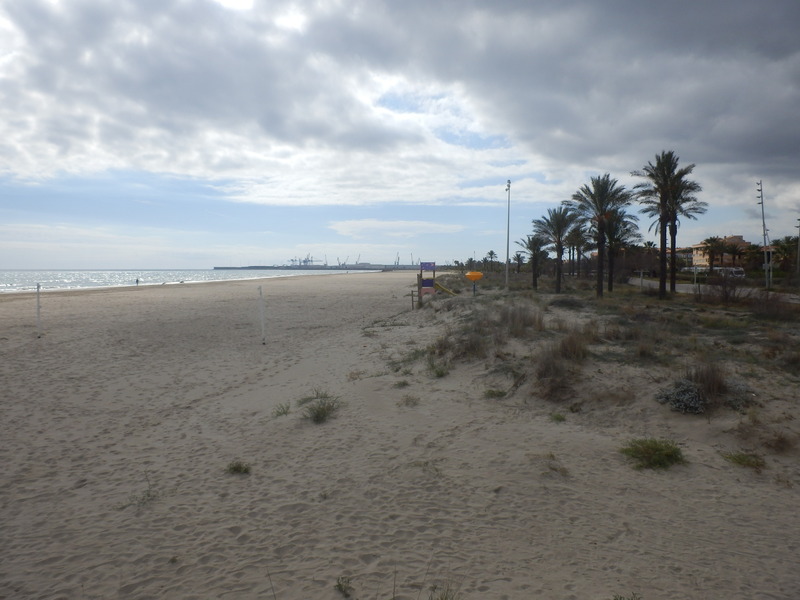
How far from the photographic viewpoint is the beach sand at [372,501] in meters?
3.91

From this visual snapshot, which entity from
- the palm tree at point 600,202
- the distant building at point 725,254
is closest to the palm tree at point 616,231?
the palm tree at point 600,202

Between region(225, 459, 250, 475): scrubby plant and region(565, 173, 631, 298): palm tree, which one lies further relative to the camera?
region(565, 173, 631, 298): palm tree

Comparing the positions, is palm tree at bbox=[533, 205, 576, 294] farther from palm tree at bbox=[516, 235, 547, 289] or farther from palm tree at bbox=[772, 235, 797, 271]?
palm tree at bbox=[772, 235, 797, 271]

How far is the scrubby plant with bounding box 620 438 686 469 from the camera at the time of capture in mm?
5754

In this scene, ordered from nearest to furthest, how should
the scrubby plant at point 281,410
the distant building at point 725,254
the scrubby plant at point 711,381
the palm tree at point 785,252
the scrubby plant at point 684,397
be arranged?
the scrubby plant at point 684,397 → the scrubby plant at point 711,381 → the scrubby plant at point 281,410 → the palm tree at point 785,252 → the distant building at point 725,254

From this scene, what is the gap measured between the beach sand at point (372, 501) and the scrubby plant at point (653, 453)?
5.7 inches

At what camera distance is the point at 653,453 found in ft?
19.4

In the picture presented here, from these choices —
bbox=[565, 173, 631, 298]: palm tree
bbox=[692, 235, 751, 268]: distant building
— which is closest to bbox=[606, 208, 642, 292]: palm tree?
bbox=[565, 173, 631, 298]: palm tree

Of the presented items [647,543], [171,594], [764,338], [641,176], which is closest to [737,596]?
[647,543]

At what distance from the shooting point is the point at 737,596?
143 inches

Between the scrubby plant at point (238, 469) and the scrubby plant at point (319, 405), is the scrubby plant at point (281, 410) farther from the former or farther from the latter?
the scrubby plant at point (238, 469)

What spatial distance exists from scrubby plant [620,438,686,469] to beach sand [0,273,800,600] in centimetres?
14

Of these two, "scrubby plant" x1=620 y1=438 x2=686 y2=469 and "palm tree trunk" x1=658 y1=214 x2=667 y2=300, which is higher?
"palm tree trunk" x1=658 y1=214 x2=667 y2=300

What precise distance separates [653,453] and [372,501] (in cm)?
332
